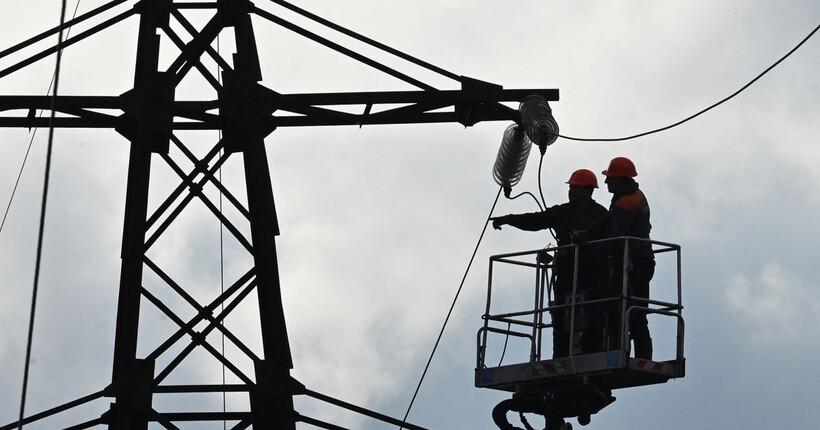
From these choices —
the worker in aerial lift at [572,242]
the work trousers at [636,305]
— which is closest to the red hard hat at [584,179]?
the worker in aerial lift at [572,242]

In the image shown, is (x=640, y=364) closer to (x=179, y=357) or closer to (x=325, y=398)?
(x=325, y=398)

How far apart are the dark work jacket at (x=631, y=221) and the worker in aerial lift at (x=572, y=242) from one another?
24cm

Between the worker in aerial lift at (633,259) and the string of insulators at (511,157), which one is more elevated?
the string of insulators at (511,157)

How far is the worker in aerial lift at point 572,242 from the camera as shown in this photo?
17.2 m

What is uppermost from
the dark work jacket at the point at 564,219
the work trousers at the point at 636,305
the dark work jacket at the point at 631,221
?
the dark work jacket at the point at 564,219

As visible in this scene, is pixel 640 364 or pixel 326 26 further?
pixel 326 26

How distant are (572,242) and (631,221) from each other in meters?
0.62

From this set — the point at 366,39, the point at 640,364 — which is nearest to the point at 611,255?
the point at 640,364

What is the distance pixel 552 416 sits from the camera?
57.8 ft

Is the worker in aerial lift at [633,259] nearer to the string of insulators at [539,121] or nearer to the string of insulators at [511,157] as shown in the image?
the string of insulators at [539,121]

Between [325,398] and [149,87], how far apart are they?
142 inches

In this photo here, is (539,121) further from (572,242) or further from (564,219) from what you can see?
(572,242)

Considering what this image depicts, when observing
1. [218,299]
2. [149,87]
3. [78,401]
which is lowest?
[78,401]

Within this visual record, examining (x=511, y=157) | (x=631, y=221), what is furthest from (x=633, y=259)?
(x=511, y=157)
